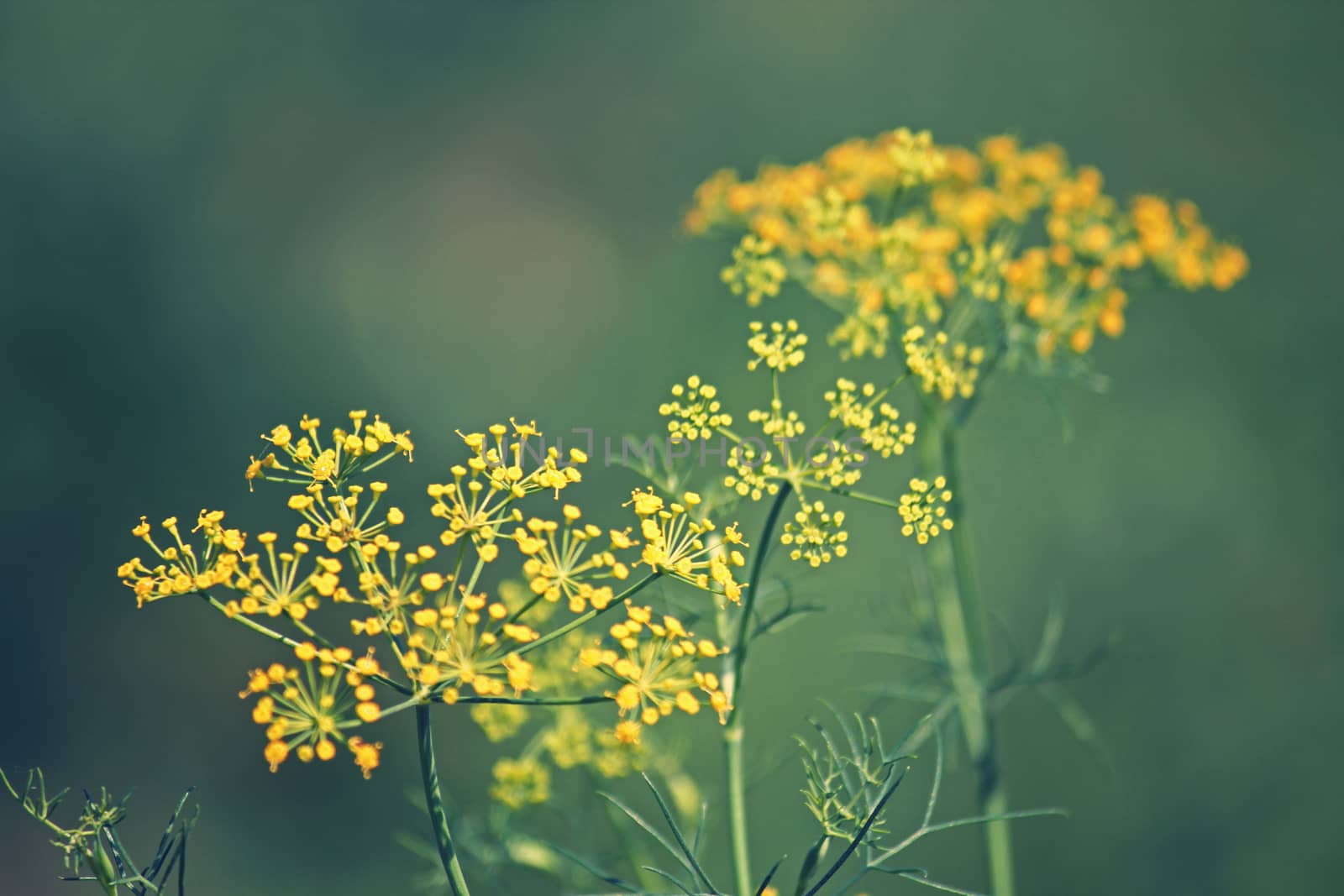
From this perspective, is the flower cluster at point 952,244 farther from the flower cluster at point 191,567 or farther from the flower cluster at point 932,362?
the flower cluster at point 191,567

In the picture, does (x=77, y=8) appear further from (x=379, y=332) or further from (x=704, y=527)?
(x=704, y=527)

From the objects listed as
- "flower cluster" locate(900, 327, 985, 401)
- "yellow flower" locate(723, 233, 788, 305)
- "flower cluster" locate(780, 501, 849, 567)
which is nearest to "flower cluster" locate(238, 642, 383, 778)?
"flower cluster" locate(780, 501, 849, 567)

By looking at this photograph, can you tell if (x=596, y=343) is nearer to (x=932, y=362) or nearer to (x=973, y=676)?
(x=973, y=676)

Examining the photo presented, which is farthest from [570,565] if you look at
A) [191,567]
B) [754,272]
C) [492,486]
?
[754,272]

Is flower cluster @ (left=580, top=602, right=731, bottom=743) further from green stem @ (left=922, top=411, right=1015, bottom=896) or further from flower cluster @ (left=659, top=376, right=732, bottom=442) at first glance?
green stem @ (left=922, top=411, right=1015, bottom=896)

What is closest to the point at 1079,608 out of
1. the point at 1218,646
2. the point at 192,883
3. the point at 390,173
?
the point at 1218,646

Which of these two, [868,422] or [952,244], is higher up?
[952,244]
